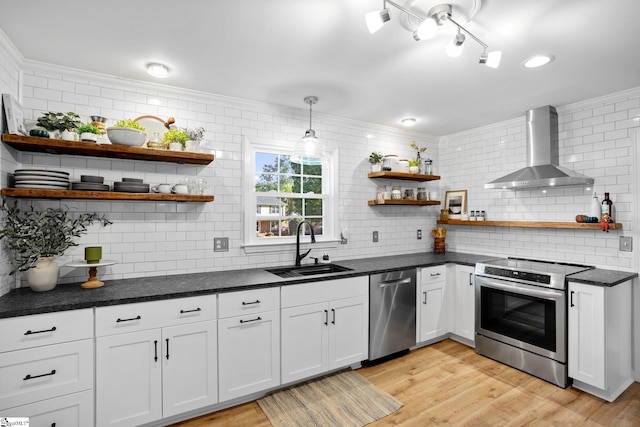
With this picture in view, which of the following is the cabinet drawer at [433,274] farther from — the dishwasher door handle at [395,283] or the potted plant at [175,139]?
the potted plant at [175,139]

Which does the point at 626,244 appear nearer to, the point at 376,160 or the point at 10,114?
the point at 376,160

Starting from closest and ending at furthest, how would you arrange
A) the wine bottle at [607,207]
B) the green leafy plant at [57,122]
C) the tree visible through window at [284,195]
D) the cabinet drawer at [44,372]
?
the cabinet drawer at [44,372] < the green leafy plant at [57,122] < the wine bottle at [607,207] < the tree visible through window at [284,195]

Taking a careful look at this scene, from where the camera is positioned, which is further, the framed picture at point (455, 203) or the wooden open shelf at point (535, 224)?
the framed picture at point (455, 203)

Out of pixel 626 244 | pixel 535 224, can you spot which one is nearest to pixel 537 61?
pixel 535 224

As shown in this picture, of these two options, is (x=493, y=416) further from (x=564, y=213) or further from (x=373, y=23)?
(x=373, y=23)

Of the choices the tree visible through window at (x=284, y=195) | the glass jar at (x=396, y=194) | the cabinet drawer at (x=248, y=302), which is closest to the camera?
the cabinet drawer at (x=248, y=302)

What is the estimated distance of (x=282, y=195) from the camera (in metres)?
3.39

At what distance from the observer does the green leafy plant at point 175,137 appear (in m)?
2.59

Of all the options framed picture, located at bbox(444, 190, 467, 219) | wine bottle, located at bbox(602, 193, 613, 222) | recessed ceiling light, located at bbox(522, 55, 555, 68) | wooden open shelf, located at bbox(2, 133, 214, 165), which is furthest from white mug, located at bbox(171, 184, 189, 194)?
wine bottle, located at bbox(602, 193, 613, 222)

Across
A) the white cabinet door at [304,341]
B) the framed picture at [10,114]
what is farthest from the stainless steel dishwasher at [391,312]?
the framed picture at [10,114]

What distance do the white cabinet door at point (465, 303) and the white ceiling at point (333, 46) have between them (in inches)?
70.1

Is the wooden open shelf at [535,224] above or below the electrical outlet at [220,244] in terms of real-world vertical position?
above

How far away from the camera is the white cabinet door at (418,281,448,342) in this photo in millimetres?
3420

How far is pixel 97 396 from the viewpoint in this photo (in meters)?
1.97
